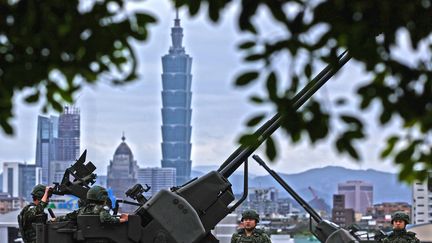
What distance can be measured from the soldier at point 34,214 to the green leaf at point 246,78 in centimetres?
1254

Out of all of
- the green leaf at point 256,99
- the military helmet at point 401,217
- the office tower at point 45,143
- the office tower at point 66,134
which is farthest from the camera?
the office tower at point 45,143

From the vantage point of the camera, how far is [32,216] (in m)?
19.9

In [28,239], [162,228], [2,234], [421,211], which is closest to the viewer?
[162,228]

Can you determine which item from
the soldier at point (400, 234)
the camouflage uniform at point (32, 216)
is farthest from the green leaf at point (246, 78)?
the soldier at point (400, 234)

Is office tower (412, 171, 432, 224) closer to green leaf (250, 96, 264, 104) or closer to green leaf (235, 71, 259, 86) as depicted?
green leaf (235, 71, 259, 86)

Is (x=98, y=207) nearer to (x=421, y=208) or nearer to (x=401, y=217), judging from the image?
(x=401, y=217)

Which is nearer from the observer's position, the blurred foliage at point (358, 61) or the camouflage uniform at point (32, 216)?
the blurred foliage at point (358, 61)

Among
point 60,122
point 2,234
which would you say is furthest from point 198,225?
point 60,122

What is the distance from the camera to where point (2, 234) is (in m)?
51.6

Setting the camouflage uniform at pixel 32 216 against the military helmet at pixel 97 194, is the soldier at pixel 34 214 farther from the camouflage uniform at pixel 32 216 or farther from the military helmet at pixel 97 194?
the military helmet at pixel 97 194

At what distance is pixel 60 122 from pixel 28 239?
114 m

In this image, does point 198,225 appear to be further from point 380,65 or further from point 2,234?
point 2,234

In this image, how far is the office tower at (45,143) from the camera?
162 meters

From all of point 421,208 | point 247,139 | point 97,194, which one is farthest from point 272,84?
point 421,208
